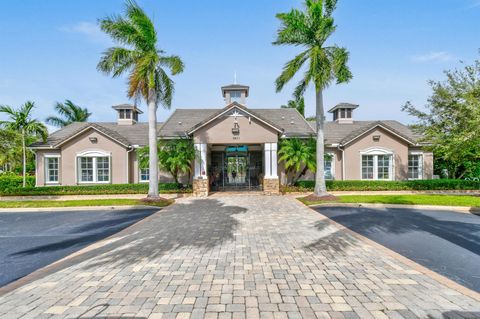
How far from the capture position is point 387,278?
15.7 feet

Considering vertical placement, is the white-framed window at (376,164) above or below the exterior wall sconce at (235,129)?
below

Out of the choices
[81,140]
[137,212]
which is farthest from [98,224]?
[81,140]

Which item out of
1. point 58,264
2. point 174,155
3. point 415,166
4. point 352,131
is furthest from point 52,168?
point 415,166

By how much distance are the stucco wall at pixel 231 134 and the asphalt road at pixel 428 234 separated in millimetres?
7386

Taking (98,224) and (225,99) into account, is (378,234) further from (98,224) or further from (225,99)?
(225,99)

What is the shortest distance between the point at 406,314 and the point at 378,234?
480cm

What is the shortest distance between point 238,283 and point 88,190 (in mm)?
17314

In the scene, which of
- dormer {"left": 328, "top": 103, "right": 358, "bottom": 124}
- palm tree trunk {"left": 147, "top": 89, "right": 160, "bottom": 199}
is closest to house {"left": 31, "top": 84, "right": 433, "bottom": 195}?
palm tree trunk {"left": 147, "top": 89, "right": 160, "bottom": 199}

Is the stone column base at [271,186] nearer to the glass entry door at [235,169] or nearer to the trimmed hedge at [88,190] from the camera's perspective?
the glass entry door at [235,169]

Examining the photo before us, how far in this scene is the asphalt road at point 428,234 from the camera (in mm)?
5445

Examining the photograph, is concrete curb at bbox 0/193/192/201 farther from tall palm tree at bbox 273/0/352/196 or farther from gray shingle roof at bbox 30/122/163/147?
tall palm tree at bbox 273/0/352/196

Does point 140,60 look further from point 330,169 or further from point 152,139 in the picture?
point 330,169

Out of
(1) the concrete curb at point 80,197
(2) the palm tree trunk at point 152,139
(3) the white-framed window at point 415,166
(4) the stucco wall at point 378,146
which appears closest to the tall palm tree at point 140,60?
(2) the palm tree trunk at point 152,139

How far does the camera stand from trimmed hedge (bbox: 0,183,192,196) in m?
17.4
